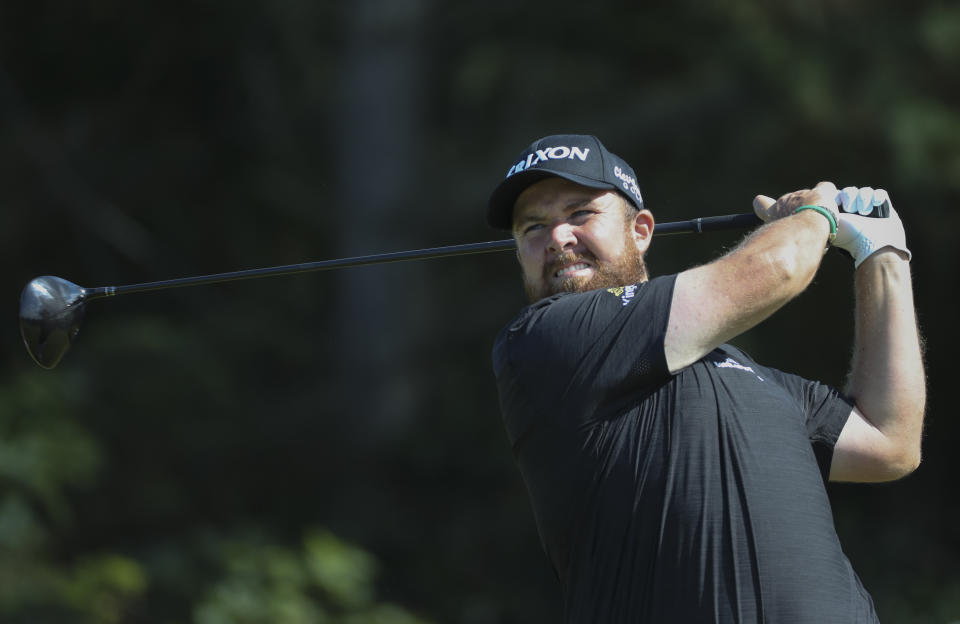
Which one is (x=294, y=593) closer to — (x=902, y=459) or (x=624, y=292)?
(x=902, y=459)

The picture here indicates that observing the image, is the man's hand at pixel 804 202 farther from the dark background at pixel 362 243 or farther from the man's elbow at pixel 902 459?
the dark background at pixel 362 243

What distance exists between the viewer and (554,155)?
2.63m

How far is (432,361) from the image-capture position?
9.27 m

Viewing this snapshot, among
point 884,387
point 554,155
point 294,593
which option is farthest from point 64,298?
point 294,593

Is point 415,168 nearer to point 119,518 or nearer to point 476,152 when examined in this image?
point 476,152

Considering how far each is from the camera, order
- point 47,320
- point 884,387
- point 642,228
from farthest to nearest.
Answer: point 47,320 < point 642,228 < point 884,387

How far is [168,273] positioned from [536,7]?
3403mm

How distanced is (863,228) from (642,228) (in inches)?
18.4

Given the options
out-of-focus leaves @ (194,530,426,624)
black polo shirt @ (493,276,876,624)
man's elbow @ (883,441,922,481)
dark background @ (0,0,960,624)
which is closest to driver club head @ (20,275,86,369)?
black polo shirt @ (493,276,876,624)

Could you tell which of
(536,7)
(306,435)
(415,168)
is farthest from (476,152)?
(306,435)

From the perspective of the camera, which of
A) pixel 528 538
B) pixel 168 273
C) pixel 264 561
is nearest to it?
pixel 264 561

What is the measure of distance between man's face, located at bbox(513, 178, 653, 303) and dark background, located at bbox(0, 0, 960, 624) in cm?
353

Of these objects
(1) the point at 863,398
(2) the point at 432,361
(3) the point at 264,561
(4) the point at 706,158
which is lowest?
(1) the point at 863,398

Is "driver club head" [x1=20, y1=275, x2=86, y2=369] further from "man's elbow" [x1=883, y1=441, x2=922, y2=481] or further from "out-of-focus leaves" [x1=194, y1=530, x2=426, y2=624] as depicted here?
"out-of-focus leaves" [x1=194, y1=530, x2=426, y2=624]
